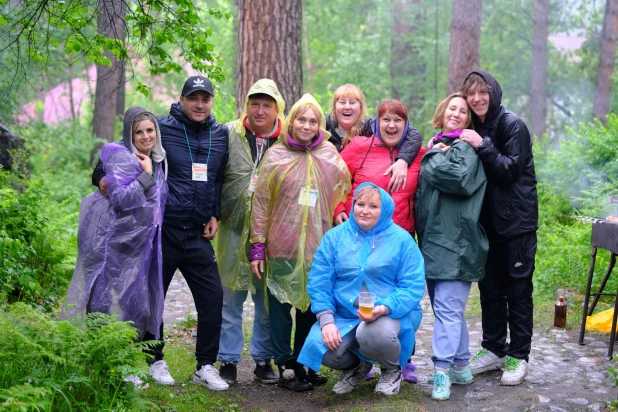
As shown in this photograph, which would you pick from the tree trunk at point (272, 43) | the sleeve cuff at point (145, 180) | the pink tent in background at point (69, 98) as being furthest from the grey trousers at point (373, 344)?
the pink tent in background at point (69, 98)

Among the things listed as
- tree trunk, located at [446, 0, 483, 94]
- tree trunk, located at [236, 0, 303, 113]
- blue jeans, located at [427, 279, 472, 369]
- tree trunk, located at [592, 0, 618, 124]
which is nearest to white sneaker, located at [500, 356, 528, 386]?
blue jeans, located at [427, 279, 472, 369]

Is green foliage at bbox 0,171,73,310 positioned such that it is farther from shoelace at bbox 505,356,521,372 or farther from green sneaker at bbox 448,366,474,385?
shoelace at bbox 505,356,521,372

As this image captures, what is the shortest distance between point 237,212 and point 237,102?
329cm

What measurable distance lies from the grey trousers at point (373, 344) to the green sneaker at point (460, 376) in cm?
62

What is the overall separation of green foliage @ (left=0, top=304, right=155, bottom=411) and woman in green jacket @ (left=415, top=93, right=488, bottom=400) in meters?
2.02

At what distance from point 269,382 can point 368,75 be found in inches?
730

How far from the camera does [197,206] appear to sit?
4.95m

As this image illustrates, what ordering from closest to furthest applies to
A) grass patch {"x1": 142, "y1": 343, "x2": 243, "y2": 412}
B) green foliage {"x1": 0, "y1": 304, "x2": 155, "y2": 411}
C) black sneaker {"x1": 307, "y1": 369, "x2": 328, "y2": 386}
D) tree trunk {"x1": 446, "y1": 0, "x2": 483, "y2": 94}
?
green foliage {"x1": 0, "y1": 304, "x2": 155, "y2": 411} → grass patch {"x1": 142, "y1": 343, "x2": 243, "y2": 412} → black sneaker {"x1": 307, "y1": 369, "x2": 328, "y2": 386} → tree trunk {"x1": 446, "y1": 0, "x2": 483, "y2": 94}

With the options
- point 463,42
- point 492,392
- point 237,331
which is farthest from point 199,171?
point 463,42

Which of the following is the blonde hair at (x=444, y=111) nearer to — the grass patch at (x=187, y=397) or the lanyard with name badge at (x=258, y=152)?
the lanyard with name badge at (x=258, y=152)

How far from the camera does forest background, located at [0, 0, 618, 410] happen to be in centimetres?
403

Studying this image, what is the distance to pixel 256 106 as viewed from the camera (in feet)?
16.7

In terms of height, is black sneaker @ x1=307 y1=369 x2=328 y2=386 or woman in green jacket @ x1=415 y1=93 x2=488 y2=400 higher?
woman in green jacket @ x1=415 y1=93 x2=488 y2=400

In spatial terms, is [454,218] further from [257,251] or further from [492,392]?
[257,251]
